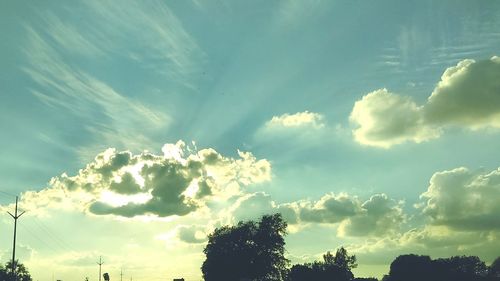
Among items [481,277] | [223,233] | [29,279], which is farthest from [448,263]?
[29,279]

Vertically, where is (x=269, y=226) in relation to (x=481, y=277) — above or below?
above

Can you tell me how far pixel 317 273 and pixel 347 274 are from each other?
19.0 metres

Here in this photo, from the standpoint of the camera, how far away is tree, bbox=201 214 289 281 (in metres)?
114

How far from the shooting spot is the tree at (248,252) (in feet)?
375

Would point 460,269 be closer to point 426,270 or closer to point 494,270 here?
point 494,270

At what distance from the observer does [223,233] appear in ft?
396

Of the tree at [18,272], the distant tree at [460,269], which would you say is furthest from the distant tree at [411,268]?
the tree at [18,272]

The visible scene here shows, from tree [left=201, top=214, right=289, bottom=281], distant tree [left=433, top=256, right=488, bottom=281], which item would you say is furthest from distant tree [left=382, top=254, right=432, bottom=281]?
tree [left=201, top=214, right=289, bottom=281]

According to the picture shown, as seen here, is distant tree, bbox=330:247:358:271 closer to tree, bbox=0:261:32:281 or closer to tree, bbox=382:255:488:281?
tree, bbox=382:255:488:281

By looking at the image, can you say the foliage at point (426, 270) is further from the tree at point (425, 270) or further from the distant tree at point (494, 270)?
the distant tree at point (494, 270)

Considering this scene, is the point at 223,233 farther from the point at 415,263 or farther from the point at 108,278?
the point at 415,263

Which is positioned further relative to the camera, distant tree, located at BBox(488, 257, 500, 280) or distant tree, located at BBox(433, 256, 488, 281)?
distant tree, located at BBox(488, 257, 500, 280)

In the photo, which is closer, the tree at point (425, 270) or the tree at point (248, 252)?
the tree at point (248, 252)

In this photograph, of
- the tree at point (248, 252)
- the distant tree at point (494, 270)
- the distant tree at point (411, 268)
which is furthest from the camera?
the distant tree at point (494, 270)
